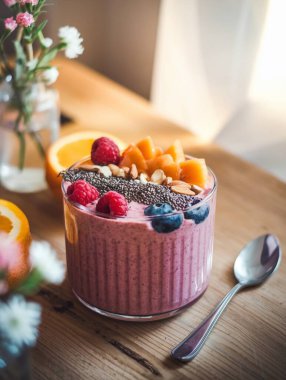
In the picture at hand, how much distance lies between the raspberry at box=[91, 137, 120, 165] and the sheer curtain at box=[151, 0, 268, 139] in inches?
22.4

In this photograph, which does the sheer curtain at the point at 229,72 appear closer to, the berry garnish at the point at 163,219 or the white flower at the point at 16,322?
the berry garnish at the point at 163,219

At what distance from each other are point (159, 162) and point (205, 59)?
0.69m

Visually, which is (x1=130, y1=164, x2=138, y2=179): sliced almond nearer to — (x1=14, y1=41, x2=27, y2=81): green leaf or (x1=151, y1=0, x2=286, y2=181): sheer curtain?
(x1=14, y1=41, x2=27, y2=81): green leaf

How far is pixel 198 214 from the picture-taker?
2.42 ft

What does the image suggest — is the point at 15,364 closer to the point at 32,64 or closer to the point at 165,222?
the point at 165,222

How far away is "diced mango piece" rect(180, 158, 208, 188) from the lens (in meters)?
0.80

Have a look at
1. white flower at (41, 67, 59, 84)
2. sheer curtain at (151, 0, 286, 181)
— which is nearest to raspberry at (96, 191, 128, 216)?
white flower at (41, 67, 59, 84)

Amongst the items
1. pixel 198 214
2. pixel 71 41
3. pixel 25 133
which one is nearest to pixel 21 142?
pixel 25 133

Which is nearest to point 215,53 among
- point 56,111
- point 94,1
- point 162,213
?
point 56,111

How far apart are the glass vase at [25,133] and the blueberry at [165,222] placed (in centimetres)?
43

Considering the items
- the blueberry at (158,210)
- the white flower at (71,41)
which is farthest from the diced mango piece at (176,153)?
the white flower at (71,41)

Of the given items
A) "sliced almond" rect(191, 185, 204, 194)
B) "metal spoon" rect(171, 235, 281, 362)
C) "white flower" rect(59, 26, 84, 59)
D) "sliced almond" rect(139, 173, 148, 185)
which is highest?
"white flower" rect(59, 26, 84, 59)

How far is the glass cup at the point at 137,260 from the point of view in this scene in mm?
723

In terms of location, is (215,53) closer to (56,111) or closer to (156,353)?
(56,111)
